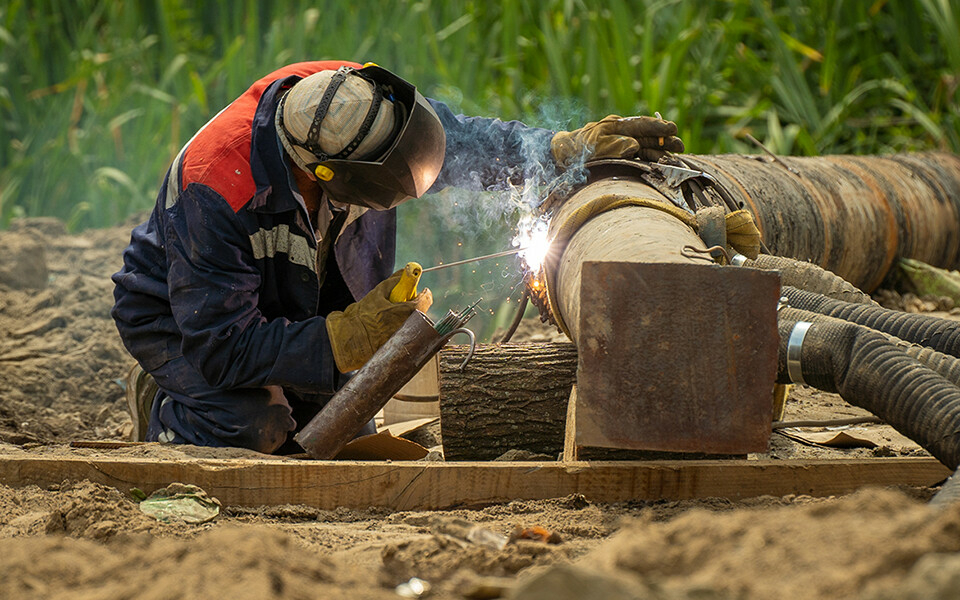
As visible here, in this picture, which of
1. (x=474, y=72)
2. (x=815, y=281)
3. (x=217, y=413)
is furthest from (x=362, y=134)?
(x=474, y=72)

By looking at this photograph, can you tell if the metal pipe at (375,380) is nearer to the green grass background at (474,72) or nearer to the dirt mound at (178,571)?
the dirt mound at (178,571)

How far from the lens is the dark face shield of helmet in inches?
104

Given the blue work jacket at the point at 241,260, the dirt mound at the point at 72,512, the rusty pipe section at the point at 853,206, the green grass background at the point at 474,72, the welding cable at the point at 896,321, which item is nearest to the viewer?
the dirt mound at the point at 72,512

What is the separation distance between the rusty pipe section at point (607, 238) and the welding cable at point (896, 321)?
0.45 m

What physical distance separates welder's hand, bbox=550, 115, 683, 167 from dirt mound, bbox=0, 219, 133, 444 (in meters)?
2.34

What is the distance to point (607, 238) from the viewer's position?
2.38 metres

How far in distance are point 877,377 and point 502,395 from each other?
106 centimetres

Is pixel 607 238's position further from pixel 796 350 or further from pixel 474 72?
pixel 474 72

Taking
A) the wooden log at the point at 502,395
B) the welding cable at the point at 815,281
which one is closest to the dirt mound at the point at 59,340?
the wooden log at the point at 502,395

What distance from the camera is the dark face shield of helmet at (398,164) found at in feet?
8.70

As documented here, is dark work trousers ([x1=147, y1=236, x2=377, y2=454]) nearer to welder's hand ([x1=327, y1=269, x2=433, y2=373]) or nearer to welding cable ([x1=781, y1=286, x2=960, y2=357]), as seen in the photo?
→ welder's hand ([x1=327, y1=269, x2=433, y2=373])

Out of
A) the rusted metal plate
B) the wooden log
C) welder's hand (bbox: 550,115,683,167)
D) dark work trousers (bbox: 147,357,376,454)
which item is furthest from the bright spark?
the rusted metal plate

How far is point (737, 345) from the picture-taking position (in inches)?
75.5

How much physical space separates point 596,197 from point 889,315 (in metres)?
0.92
